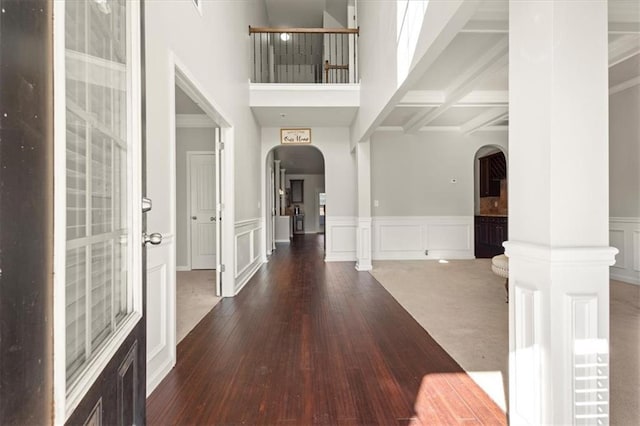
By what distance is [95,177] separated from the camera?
33.1 inches

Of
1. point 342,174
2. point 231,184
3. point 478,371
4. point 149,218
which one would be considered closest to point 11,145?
point 149,218

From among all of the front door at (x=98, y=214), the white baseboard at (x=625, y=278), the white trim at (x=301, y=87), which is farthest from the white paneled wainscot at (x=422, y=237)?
the front door at (x=98, y=214)

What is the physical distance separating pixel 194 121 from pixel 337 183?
274 centimetres

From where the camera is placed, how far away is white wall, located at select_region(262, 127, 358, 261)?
5.83 meters

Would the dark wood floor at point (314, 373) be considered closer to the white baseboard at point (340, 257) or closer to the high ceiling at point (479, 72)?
the high ceiling at point (479, 72)

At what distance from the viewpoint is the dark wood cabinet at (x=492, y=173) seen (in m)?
7.27

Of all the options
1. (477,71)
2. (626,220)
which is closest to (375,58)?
(477,71)

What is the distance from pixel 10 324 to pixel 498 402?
6.58ft

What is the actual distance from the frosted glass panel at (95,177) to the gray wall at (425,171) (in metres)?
5.22

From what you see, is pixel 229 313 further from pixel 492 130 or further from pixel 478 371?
pixel 492 130

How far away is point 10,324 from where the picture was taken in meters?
0.45

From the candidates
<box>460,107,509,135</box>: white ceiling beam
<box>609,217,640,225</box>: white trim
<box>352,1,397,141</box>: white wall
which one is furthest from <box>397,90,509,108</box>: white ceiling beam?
<box>609,217,640,225</box>: white trim

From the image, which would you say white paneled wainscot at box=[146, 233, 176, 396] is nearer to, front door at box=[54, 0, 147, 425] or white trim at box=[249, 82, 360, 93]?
front door at box=[54, 0, 147, 425]

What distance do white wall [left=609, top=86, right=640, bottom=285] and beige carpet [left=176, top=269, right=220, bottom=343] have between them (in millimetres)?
5242
